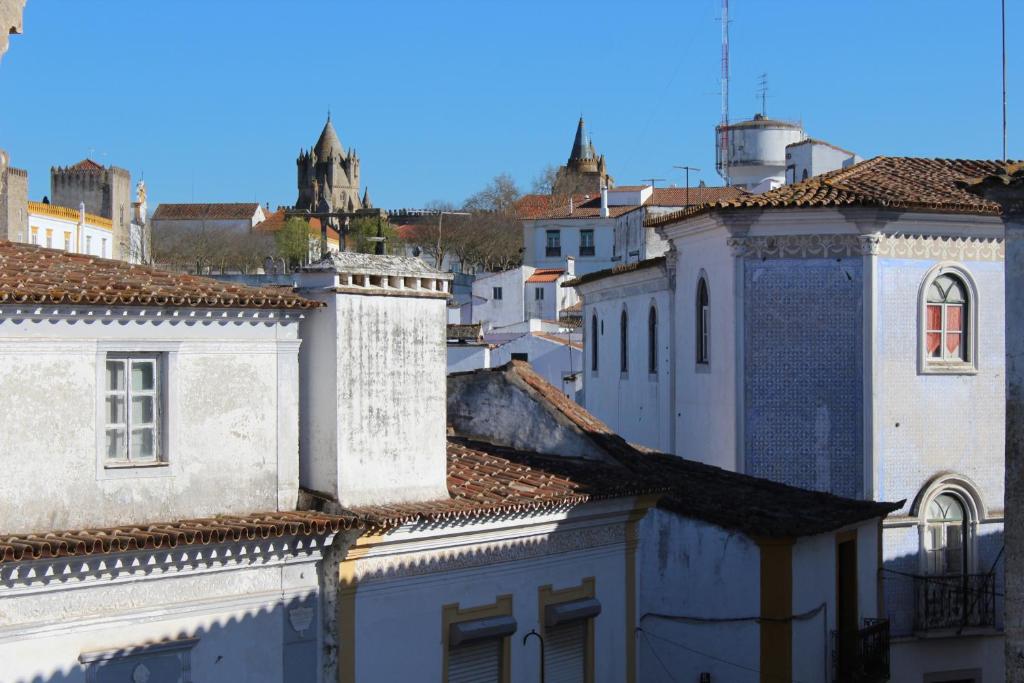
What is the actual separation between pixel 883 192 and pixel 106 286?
1254 centimetres

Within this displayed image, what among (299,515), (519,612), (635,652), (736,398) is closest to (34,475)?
(299,515)

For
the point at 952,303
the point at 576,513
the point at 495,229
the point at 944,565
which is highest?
the point at 495,229

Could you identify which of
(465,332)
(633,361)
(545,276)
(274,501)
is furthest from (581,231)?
(274,501)

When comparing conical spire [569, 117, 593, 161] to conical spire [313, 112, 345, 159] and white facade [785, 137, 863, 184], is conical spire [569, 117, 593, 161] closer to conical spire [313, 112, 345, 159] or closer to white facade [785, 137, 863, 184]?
conical spire [313, 112, 345, 159]

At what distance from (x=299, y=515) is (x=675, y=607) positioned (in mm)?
6210

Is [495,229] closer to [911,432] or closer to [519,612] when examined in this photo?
[911,432]

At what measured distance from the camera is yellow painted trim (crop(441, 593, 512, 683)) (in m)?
12.2

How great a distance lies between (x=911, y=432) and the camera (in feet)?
65.4

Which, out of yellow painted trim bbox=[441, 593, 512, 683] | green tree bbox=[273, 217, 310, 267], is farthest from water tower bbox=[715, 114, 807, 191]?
green tree bbox=[273, 217, 310, 267]

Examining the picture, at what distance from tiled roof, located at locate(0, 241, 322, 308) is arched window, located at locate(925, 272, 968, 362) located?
11.4 meters

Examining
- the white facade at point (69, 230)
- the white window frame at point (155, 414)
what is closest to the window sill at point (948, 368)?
the white window frame at point (155, 414)

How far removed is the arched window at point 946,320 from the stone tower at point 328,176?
126 m

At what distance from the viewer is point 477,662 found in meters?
12.6

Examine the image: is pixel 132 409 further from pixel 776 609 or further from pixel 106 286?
pixel 776 609
